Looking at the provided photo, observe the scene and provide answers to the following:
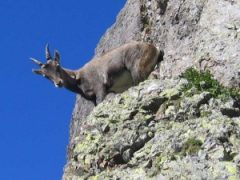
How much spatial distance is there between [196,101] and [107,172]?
2.43 metres

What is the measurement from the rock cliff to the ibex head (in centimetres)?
449

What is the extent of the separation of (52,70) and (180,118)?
9.31m

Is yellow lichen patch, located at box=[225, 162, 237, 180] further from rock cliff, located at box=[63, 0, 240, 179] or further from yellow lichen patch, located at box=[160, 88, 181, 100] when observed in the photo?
yellow lichen patch, located at box=[160, 88, 181, 100]

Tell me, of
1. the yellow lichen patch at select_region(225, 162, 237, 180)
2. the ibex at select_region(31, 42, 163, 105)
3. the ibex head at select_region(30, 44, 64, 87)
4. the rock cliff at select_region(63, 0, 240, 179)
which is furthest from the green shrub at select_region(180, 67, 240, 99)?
the ibex head at select_region(30, 44, 64, 87)

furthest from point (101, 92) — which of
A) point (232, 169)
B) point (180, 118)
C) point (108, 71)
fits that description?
point (232, 169)

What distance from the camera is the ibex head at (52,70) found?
22906 millimetres

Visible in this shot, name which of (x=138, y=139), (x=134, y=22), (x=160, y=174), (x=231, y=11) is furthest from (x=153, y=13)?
(x=160, y=174)

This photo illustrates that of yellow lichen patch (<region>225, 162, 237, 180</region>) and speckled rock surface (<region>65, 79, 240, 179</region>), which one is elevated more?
speckled rock surface (<region>65, 79, 240, 179</region>)

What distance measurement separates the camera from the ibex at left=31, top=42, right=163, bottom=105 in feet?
67.8

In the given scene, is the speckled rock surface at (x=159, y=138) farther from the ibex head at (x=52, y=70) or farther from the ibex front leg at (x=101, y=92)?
the ibex head at (x=52, y=70)

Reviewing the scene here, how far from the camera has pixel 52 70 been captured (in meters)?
23.1

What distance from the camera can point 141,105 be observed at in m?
15.4

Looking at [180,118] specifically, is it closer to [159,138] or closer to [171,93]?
[159,138]

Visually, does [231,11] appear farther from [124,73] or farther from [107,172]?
[107,172]
